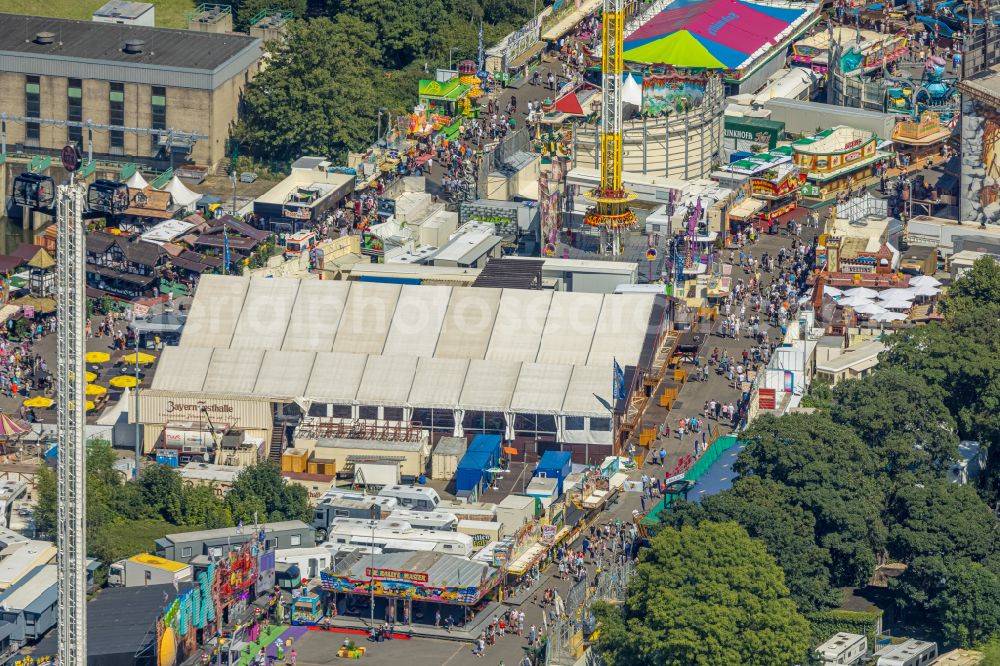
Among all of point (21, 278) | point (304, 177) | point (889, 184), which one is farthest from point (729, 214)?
point (21, 278)

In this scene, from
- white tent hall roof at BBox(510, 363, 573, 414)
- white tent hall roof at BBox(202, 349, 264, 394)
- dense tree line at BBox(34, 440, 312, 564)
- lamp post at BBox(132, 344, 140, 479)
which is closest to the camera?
dense tree line at BBox(34, 440, 312, 564)

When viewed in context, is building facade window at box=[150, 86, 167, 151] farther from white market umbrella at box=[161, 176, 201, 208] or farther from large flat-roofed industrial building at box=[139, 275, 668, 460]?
large flat-roofed industrial building at box=[139, 275, 668, 460]

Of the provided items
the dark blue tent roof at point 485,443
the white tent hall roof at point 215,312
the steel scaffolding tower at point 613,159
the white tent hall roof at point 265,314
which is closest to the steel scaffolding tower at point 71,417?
the dark blue tent roof at point 485,443

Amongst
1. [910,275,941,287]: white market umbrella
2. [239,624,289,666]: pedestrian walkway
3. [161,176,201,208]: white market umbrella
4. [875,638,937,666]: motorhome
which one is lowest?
[239,624,289,666]: pedestrian walkway

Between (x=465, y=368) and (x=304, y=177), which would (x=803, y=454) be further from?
(x=304, y=177)

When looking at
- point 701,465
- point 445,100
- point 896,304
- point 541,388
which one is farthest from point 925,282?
point 445,100

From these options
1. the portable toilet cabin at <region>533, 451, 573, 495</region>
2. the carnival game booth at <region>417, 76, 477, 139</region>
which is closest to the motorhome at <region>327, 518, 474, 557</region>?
the portable toilet cabin at <region>533, 451, 573, 495</region>
